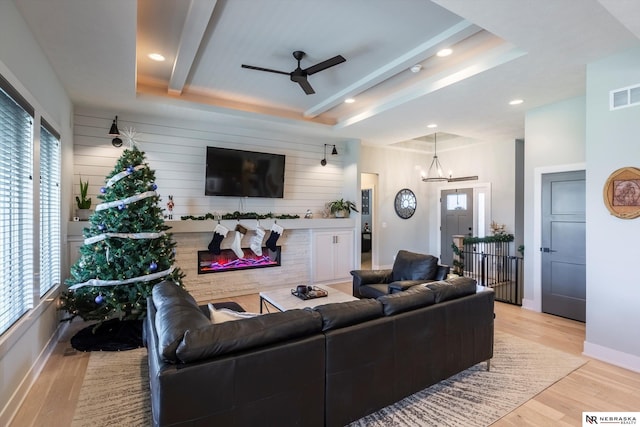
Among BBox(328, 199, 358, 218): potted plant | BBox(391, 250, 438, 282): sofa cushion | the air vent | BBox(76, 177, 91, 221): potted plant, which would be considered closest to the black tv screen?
BBox(328, 199, 358, 218): potted plant

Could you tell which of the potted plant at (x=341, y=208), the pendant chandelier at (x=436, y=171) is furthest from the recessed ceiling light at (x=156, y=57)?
the pendant chandelier at (x=436, y=171)

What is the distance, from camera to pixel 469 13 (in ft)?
7.71

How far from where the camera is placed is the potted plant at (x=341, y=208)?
20.9 feet

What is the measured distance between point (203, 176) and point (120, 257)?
2156 millimetres

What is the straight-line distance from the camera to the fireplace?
16.9 feet

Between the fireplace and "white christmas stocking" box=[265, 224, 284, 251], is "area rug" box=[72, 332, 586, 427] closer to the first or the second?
the fireplace

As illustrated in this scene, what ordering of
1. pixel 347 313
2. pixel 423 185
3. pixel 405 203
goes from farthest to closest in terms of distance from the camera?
pixel 423 185, pixel 405 203, pixel 347 313

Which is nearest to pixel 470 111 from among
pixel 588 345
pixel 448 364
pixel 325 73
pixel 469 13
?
pixel 325 73

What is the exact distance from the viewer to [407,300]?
7.52 ft

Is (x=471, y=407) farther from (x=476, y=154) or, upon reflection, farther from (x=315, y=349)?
(x=476, y=154)

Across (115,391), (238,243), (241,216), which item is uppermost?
(241,216)

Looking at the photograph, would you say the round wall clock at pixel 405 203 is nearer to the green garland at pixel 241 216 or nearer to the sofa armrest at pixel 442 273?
the green garland at pixel 241 216

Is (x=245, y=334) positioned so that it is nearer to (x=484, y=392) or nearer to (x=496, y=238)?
(x=484, y=392)

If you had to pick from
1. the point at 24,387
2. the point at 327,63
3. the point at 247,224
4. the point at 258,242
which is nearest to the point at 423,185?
the point at 258,242
